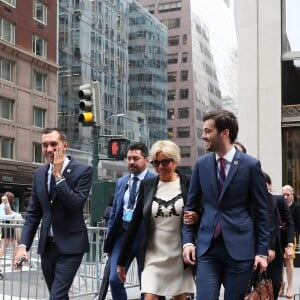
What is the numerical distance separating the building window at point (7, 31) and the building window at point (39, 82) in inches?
154

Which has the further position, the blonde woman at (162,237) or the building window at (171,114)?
the building window at (171,114)

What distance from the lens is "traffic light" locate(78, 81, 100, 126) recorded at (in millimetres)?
12375

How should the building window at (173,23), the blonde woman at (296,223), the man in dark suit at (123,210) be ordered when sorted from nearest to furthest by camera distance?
1. the man in dark suit at (123,210)
2. the blonde woman at (296,223)
3. the building window at (173,23)

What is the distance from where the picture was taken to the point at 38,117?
5231 cm

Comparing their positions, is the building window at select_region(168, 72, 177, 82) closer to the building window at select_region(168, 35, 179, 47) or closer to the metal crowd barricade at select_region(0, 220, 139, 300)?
the building window at select_region(168, 35, 179, 47)

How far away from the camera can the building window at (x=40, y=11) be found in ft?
174

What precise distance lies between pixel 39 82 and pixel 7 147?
303 inches

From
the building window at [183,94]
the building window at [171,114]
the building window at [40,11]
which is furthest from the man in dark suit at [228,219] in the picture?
the building window at [171,114]

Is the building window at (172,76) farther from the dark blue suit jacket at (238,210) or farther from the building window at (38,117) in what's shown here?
the dark blue suit jacket at (238,210)

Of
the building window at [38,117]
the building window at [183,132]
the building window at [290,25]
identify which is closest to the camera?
the building window at [290,25]

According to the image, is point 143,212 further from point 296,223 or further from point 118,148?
point 118,148

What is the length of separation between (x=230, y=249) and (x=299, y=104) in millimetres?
12244

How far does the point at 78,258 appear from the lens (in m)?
5.09

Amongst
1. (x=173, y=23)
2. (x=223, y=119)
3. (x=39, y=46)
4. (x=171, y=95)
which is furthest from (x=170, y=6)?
(x=223, y=119)
